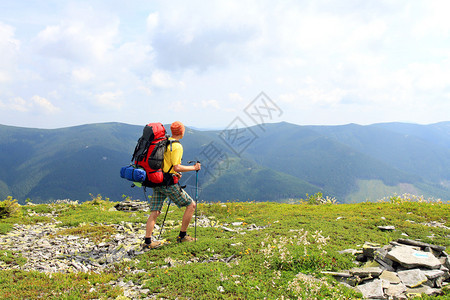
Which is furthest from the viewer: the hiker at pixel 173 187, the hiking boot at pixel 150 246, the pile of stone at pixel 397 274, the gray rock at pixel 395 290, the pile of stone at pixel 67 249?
the hiking boot at pixel 150 246

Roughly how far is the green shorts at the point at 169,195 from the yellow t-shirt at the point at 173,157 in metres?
0.62

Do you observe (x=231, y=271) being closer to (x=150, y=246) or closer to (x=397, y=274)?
(x=150, y=246)

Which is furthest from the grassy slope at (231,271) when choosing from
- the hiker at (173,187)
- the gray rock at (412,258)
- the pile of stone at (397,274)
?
the gray rock at (412,258)

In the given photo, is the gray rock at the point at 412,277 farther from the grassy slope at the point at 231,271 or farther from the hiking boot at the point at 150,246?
the hiking boot at the point at 150,246

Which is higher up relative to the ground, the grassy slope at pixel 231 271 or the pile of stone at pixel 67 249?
the grassy slope at pixel 231 271

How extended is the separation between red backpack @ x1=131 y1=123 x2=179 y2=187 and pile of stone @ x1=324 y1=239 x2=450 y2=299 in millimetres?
5594

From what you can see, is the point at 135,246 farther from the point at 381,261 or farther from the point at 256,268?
the point at 381,261

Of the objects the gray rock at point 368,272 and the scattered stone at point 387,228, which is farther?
the scattered stone at point 387,228

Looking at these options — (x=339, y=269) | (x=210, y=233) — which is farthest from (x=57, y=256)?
(x=339, y=269)

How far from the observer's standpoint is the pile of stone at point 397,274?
19.2 feet

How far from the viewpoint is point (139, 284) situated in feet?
22.1

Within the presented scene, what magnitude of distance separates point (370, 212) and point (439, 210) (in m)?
4.20

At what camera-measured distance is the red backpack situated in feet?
27.2

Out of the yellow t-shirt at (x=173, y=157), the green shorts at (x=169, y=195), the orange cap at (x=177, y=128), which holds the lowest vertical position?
the green shorts at (x=169, y=195)
